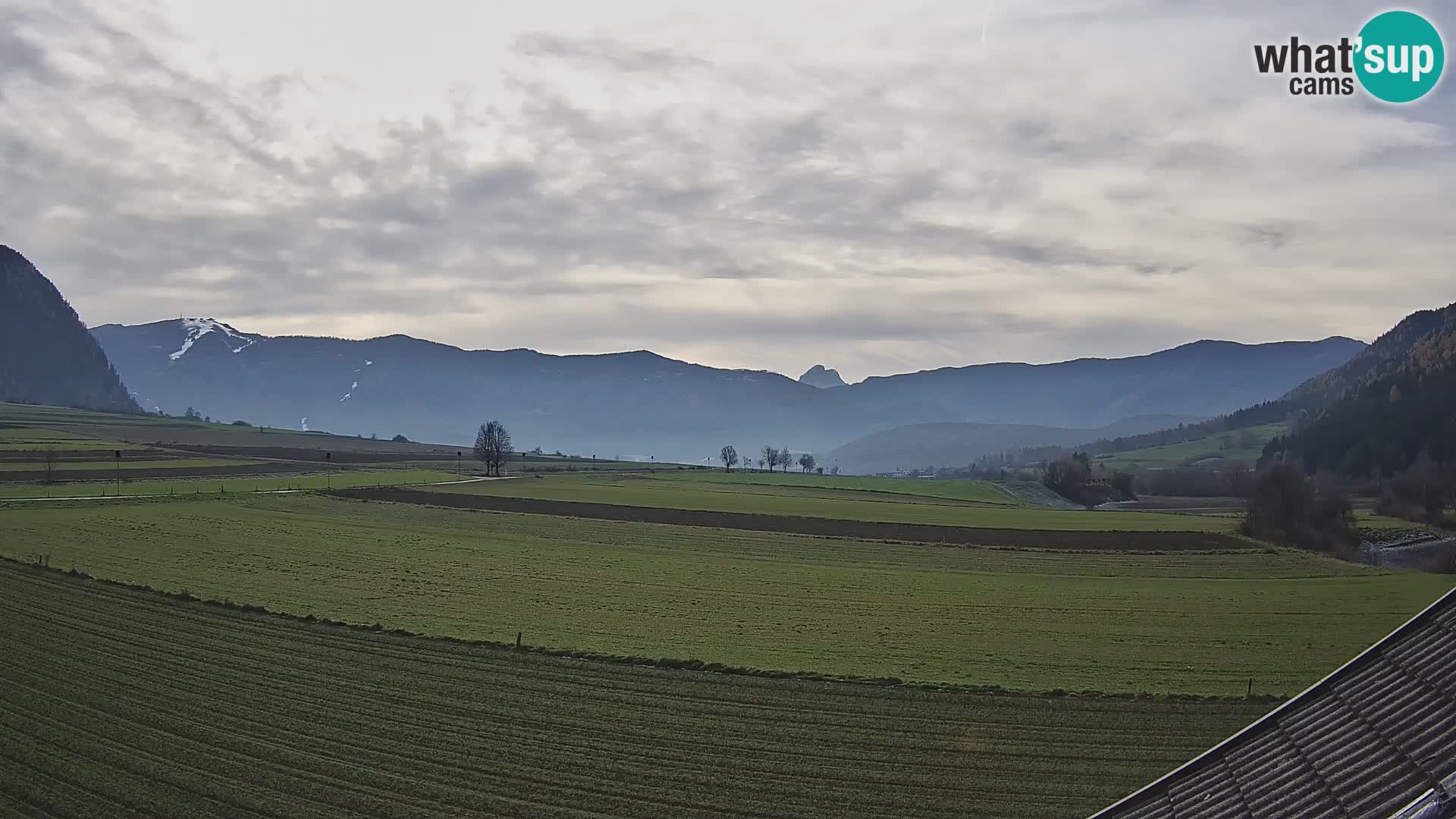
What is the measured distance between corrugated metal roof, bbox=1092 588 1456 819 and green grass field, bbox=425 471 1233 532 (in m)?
69.6

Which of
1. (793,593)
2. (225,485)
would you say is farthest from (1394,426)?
(225,485)

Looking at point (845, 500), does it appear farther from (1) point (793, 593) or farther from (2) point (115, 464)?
(2) point (115, 464)

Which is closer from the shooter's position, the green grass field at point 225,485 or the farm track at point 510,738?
the farm track at point 510,738

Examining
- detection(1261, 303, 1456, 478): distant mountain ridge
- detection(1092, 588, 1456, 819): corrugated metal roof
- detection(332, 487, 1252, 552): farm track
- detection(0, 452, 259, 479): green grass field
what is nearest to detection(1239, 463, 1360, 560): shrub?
detection(332, 487, 1252, 552): farm track

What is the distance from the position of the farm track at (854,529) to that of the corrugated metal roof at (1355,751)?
5657cm

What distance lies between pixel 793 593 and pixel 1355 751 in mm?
34669

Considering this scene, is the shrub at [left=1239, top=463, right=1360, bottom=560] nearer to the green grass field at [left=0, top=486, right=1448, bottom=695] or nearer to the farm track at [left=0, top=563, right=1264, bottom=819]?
the green grass field at [left=0, top=486, right=1448, bottom=695]

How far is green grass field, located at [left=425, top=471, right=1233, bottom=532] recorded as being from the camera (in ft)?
276

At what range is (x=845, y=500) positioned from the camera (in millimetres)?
107438

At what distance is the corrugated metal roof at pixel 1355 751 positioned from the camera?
7.27 m

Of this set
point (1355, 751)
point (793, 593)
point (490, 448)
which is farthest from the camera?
point (490, 448)

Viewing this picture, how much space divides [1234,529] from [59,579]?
252 feet

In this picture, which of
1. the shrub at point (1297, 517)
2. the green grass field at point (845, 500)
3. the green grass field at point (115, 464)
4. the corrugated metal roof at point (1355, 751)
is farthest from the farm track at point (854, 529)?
the corrugated metal roof at point (1355, 751)

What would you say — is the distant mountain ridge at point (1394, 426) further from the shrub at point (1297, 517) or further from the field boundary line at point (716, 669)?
the field boundary line at point (716, 669)
